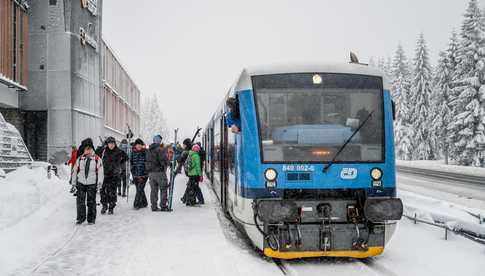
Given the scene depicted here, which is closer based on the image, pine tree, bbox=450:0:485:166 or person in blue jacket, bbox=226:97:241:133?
person in blue jacket, bbox=226:97:241:133

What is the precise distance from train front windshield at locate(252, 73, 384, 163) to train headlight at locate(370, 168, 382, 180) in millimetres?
159

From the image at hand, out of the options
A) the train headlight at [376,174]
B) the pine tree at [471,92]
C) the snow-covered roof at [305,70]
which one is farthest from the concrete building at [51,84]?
the pine tree at [471,92]

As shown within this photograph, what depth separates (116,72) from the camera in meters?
48.1

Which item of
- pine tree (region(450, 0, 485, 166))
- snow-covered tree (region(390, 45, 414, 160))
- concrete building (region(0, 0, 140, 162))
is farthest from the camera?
snow-covered tree (region(390, 45, 414, 160))

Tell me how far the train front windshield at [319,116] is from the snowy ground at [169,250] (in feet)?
4.96

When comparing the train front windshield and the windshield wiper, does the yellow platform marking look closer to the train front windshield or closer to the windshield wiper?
the windshield wiper

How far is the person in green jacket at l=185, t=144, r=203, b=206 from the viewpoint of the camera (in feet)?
42.8

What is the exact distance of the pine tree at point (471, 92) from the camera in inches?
1423

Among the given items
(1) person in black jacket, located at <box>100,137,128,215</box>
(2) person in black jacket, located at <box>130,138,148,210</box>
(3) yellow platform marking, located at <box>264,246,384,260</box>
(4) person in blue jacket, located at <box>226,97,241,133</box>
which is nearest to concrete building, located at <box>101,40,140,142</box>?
(2) person in black jacket, located at <box>130,138,148,210</box>

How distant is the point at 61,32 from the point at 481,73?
3027cm

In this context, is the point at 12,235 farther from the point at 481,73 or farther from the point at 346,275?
the point at 481,73

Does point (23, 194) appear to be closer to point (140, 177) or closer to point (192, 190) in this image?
point (140, 177)

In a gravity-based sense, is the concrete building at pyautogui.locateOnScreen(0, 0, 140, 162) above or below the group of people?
above

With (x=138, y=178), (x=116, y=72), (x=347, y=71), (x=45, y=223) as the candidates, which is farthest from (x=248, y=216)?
(x=116, y=72)
